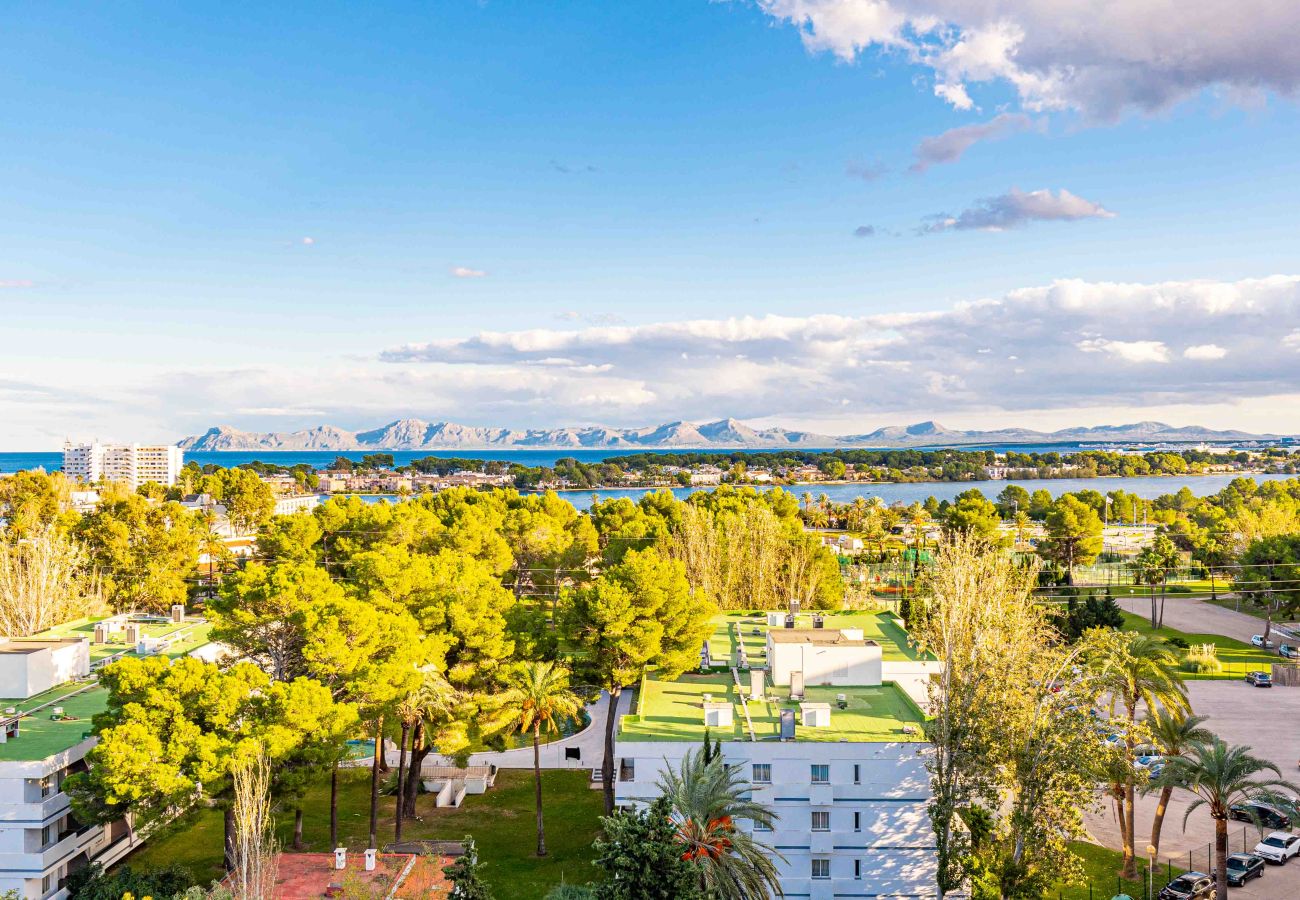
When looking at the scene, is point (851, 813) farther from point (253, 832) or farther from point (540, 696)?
point (253, 832)

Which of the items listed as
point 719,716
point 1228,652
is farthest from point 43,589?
point 1228,652

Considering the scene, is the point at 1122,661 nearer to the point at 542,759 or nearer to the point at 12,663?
the point at 542,759

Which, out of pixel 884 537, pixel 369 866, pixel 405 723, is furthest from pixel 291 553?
pixel 884 537

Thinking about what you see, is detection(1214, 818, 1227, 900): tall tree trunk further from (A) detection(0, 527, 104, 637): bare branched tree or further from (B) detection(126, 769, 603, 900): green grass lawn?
(A) detection(0, 527, 104, 637): bare branched tree

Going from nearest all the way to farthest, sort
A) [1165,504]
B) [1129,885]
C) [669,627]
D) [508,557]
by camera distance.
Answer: [1129,885] → [669,627] → [508,557] → [1165,504]

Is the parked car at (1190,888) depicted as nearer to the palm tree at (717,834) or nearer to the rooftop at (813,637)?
the rooftop at (813,637)

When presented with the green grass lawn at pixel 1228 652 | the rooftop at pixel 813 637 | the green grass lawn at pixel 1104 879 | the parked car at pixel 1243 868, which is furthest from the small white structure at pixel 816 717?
the green grass lawn at pixel 1228 652
